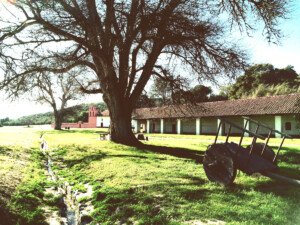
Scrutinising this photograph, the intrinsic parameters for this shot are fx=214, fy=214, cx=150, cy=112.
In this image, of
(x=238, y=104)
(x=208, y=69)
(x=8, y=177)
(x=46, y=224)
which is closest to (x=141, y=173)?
(x=46, y=224)

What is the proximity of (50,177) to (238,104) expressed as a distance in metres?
29.2

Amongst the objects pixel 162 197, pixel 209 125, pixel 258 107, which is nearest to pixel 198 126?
pixel 209 125

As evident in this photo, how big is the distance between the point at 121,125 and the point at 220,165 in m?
9.60

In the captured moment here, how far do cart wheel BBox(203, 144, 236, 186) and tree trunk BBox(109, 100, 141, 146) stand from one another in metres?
8.94

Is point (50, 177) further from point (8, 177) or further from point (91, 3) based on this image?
point (91, 3)

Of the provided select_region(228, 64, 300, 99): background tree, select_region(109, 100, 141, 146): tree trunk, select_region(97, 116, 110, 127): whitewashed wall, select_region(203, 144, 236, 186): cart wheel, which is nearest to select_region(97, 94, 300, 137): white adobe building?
select_region(109, 100, 141, 146): tree trunk

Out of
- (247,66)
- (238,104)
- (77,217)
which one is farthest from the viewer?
(238,104)

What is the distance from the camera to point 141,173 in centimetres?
660

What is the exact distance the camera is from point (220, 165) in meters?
5.12

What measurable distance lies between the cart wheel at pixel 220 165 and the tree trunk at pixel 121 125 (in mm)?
8940

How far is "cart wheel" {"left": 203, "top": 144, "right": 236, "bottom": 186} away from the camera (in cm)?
486

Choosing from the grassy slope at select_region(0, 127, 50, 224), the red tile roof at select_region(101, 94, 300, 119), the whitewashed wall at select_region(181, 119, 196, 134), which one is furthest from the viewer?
the whitewashed wall at select_region(181, 119, 196, 134)

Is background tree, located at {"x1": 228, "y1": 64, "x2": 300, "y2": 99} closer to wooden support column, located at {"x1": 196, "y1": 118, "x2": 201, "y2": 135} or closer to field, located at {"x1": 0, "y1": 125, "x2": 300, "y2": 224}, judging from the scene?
wooden support column, located at {"x1": 196, "y1": 118, "x2": 201, "y2": 135}

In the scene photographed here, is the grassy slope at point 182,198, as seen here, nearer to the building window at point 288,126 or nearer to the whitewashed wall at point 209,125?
the building window at point 288,126
